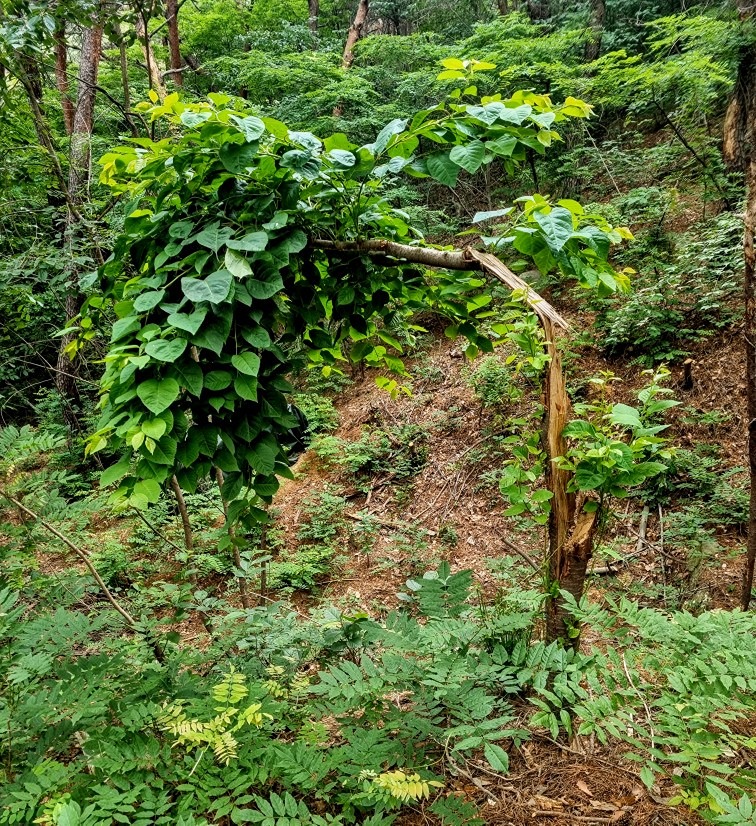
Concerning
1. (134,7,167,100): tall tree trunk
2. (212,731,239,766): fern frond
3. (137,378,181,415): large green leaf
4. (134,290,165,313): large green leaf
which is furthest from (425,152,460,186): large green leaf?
(134,7,167,100): tall tree trunk

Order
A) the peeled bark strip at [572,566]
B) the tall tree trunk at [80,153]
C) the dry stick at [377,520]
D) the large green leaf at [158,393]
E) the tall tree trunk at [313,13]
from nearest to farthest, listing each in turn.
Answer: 1. the large green leaf at [158,393]
2. the peeled bark strip at [572,566]
3. the tall tree trunk at [80,153]
4. the dry stick at [377,520]
5. the tall tree trunk at [313,13]

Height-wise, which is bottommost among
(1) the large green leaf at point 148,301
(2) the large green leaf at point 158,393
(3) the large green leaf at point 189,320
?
(2) the large green leaf at point 158,393

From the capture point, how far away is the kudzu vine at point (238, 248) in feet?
4.52

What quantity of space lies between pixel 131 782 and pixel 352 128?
26.5 feet

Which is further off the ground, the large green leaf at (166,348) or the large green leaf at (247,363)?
the large green leaf at (166,348)

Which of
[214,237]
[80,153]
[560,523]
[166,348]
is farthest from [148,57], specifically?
[560,523]

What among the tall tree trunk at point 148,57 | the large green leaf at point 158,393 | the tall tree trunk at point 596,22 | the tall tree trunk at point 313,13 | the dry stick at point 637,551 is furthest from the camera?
the tall tree trunk at point 313,13

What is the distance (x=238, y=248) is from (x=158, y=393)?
0.48 m

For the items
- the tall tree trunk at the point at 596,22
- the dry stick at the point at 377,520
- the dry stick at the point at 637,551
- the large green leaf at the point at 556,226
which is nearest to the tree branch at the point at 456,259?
the large green leaf at the point at 556,226

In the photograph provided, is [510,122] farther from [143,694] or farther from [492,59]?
[492,59]

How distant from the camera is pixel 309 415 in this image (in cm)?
724

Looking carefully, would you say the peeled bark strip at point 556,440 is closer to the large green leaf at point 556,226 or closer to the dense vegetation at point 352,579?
the dense vegetation at point 352,579

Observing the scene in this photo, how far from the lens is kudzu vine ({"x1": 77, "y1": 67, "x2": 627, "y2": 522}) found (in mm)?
1377

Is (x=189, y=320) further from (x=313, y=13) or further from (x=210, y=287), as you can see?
(x=313, y=13)
